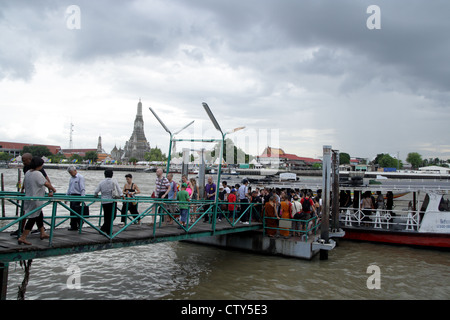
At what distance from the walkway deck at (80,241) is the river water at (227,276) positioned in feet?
5.14

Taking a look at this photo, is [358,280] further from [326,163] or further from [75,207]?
[75,207]

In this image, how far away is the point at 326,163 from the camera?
544 inches

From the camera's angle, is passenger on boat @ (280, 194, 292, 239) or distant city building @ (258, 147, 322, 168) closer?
passenger on boat @ (280, 194, 292, 239)

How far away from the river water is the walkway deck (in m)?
1.57

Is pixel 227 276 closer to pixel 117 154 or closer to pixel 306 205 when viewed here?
pixel 306 205

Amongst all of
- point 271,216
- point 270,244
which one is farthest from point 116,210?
point 270,244

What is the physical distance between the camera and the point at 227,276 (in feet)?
38.3

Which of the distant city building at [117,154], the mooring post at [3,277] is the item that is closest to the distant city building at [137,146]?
the distant city building at [117,154]

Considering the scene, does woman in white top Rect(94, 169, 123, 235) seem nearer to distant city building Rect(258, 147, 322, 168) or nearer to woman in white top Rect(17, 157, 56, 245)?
woman in white top Rect(17, 157, 56, 245)

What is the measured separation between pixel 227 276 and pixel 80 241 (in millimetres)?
5365

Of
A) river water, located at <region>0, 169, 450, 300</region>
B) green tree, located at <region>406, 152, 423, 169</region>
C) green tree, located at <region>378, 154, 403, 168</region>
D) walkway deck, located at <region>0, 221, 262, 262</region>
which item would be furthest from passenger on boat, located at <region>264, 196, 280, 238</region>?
green tree, located at <region>406, 152, 423, 169</region>

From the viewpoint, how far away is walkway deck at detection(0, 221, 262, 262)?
6.90 meters
